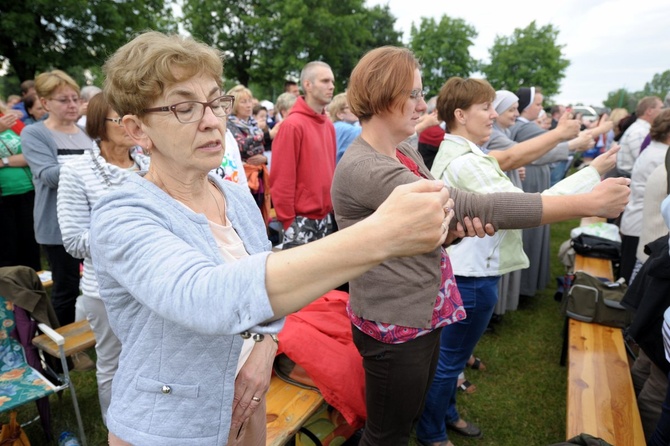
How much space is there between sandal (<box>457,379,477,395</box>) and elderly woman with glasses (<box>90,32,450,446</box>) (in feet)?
8.30

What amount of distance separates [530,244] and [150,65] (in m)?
4.48

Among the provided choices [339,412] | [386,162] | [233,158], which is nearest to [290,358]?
[339,412]

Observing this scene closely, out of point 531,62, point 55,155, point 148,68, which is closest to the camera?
point 148,68

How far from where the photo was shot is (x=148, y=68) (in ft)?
3.59

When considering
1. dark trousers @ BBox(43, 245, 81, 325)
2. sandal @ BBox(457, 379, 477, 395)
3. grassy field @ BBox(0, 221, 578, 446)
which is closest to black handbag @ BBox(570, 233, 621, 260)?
grassy field @ BBox(0, 221, 578, 446)

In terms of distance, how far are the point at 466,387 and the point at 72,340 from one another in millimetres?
2910

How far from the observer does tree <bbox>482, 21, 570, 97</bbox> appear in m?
36.6

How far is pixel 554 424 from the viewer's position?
10.3 feet

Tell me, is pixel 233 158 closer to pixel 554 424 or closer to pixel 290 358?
pixel 290 358

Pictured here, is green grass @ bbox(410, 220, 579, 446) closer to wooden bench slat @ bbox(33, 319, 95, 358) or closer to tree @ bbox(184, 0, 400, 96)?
wooden bench slat @ bbox(33, 319, 95, 358)

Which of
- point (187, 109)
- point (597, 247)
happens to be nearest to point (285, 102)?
point (597, 247)

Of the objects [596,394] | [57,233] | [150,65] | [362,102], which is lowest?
[596,394]

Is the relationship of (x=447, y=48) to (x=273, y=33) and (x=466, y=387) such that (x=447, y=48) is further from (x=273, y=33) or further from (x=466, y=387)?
(x=466, y=387)

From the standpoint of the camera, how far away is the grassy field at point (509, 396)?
2.99 meters
